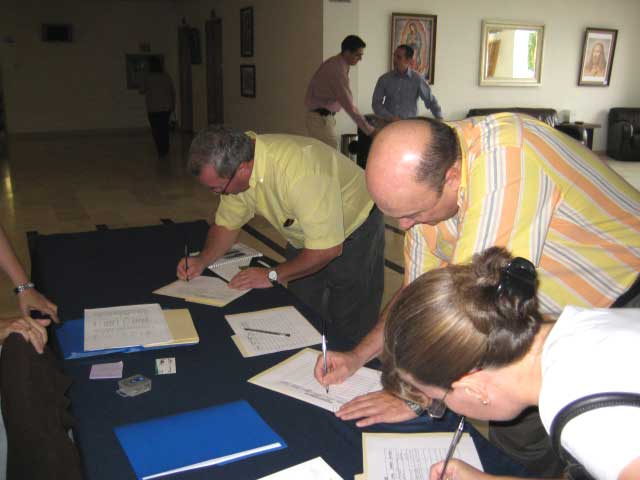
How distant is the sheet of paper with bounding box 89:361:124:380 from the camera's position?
1513 millimetres

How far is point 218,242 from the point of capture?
8.04 ft

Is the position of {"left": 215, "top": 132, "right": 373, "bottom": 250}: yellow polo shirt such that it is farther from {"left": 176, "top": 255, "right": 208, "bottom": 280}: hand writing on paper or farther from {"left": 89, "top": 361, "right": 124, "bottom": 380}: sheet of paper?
{"left": 89, "top": 361, "right": 124, "bottom": 380}: sheet of paper

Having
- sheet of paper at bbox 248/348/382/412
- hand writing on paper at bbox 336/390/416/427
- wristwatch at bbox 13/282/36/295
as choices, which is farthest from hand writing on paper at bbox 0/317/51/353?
hand writing on paper at bbox 336/390/416/427

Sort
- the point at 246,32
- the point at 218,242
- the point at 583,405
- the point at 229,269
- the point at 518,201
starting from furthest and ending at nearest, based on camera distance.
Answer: the point at 246,32 < the point at 218,242 < the point at 229,269 < the point at 518,201 < the point at 583,405

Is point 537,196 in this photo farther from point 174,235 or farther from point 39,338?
point 174,235

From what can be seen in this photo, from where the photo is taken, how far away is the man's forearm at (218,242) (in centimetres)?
241

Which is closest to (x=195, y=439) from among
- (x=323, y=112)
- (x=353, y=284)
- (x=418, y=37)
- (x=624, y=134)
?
(x=353, y=284)

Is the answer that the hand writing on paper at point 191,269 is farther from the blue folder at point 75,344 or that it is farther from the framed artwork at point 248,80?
the framed artwork at point 248,80

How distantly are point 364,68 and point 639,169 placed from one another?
4550 millimetres

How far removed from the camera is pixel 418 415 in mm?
1355

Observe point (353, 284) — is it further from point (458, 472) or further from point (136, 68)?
point (136, 68)

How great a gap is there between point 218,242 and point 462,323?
5.58ft

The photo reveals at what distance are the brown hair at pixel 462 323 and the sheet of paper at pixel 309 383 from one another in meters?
0.52

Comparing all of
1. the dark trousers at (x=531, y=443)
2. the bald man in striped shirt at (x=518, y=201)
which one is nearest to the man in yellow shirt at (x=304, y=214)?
the dark trousers at (x=531, y=443)
